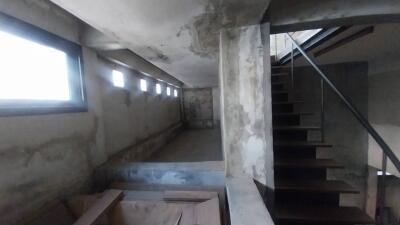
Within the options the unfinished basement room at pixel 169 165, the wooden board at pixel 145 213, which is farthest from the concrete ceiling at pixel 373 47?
the wooden board at pixel 145 213

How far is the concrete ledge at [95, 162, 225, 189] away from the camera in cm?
208

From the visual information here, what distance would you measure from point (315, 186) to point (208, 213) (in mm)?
1092

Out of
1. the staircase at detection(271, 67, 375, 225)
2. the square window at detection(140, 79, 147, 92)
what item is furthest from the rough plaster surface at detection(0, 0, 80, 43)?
the staircase at detection(271, 67, 375, 225)

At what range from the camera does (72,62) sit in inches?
86.4

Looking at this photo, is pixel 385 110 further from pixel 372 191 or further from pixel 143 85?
pixel 143 85

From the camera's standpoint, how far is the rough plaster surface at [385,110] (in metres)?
3.17

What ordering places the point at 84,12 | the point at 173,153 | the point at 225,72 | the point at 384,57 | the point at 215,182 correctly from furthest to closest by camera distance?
the point at 173,153, the point at 384,57, the point at 215,182, the point at 225,72, the point at 84,12

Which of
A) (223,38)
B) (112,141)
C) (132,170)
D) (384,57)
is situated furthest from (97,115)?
(384,57)

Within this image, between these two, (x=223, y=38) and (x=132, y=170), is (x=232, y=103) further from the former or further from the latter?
(x=132, y=170)

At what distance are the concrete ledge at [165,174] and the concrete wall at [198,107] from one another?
6.56m

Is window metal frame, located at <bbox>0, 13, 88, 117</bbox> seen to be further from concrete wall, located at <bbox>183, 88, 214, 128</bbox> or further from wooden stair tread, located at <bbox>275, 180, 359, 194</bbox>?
concrete wall, located at <bbox>183, 88, 214, 128</bbox>

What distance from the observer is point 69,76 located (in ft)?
7.12

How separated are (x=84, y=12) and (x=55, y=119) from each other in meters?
1.05

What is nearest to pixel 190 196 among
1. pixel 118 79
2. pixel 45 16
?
pixel 45 16
